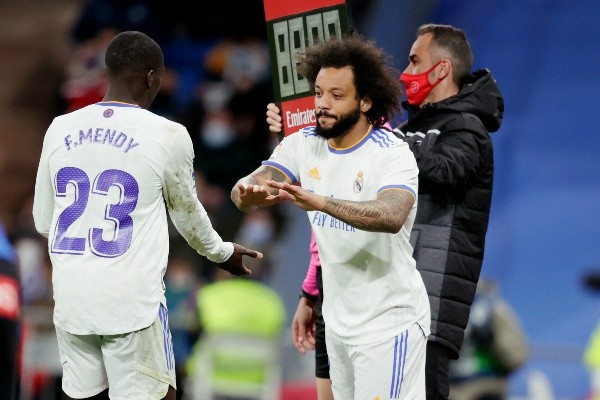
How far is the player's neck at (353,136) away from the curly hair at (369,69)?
0.07 meters

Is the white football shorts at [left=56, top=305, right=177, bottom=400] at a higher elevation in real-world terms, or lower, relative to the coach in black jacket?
lower

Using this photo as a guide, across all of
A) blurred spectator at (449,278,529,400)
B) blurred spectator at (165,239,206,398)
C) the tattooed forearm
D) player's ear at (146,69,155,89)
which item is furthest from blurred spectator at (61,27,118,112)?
the tattooed forearm

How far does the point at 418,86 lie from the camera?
4.88m

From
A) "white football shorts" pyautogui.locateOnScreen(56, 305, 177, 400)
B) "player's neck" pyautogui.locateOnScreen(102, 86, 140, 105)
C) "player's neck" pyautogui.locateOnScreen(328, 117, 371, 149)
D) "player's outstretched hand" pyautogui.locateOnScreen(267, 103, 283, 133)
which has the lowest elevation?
"white football shorts" pyautogui.locateOnScreen(56, 305, 177, 400)

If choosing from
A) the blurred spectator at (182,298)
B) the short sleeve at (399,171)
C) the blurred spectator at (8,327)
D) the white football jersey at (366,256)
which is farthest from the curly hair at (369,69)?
the blurred spectator at (182,298)

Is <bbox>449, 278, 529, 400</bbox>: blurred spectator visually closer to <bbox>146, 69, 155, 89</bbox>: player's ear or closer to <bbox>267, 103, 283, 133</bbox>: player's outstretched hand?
<bbox>267, 103, 283, 133</bbox>: player's outstretched hand

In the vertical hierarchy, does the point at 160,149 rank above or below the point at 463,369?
above

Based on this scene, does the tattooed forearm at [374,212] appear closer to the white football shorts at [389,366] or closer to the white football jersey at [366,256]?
the white football jersey at [366,256]

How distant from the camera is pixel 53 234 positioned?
4.02m

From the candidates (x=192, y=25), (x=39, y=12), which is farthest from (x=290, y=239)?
(x=39, y=12)

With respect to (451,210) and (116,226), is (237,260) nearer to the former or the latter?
(116,226)

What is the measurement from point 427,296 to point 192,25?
8346 mm

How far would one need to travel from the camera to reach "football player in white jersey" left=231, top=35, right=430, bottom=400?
13.4 ft

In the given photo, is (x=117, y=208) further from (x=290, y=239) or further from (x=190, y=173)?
(x=290, y=239)
